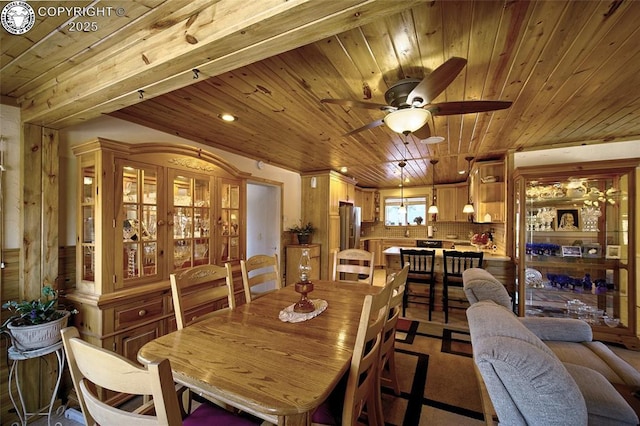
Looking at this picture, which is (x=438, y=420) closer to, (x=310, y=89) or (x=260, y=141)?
(x=310, y=89)

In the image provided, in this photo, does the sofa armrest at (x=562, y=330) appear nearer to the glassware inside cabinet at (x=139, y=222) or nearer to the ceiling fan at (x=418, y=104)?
the ceiling fan at (x=418, y=104)

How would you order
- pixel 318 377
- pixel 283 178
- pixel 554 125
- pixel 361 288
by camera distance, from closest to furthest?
1. pixel 318 377
2. pixel 361 288
3. pixel 554 125
4. pixel 283 178

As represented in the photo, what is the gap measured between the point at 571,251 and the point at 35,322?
5237mm

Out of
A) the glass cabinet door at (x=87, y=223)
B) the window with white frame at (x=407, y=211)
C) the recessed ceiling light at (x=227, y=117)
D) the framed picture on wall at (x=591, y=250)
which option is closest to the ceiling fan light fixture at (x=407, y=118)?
the recessed ceiling light at (x=227, y=117)

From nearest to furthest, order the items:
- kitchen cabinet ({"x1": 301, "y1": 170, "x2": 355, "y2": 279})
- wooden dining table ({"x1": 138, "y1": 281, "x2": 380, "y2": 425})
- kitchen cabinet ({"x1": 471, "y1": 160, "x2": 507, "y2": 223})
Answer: wooden dining table ({"x1": 138, "y1": 281, "x2": 380, "y2": 425}), kitchen cabinet ({"x1": 471, "y1": 160, "x2": 507, "y2": 223}), kitchen cabinet ({"x1": 301, "y1": 170, "x2": 355, "y2": 279})

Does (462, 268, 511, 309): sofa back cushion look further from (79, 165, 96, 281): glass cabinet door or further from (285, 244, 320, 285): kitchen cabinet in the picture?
(79, 165, 96, 281): glass cabinet door

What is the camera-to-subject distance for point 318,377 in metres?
0.97

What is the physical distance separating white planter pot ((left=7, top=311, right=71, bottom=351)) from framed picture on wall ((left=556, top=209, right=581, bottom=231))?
200 inches

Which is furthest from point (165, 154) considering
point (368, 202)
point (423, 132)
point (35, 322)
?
point (368, 202)

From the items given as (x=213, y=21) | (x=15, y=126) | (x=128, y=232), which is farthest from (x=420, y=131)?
(x=15, y=126)

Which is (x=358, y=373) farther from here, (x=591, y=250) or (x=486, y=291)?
(x=591, y=250)

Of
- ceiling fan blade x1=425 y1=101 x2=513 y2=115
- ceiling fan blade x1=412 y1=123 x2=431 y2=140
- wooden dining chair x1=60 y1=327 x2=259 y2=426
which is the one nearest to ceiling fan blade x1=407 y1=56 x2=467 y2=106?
ceiling fan blade x1=425 y1=101 x2=513 y2=115

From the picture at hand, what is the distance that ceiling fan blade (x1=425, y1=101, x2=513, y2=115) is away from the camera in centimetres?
156

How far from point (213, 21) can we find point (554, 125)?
3.39 m
